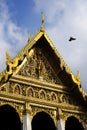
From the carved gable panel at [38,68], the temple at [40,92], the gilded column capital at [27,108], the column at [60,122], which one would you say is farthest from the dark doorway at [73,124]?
the gilded column capital at [27,108]

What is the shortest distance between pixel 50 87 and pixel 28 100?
1493 millimetres

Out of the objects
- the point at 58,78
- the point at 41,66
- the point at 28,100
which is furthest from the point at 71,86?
the point at 28,100

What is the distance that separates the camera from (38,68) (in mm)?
14758

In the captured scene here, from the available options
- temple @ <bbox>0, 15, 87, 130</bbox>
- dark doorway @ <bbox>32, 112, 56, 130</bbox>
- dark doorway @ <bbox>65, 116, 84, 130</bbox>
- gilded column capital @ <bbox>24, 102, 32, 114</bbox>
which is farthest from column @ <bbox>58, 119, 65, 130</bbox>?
gilded column capital @ <bbox>24, 102, 32, 114</bbox>

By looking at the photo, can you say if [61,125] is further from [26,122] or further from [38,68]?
[38,68]

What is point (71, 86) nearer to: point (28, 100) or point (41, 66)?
Result: point (41, 66)

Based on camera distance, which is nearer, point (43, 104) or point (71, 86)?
point (43, 104)

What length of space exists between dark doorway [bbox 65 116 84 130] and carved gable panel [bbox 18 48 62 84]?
5.48ft

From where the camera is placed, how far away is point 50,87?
14594mm

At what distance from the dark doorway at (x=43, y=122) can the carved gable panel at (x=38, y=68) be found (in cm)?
153

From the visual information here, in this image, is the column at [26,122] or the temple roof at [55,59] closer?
the column at [26,122]

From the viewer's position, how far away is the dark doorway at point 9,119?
13321mm

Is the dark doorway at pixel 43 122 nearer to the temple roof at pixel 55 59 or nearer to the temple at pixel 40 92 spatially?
the temple at pixel 40 92

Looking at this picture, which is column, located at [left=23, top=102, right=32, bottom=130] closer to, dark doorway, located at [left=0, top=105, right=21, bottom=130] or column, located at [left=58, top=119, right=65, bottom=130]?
dark doorway, located at [left=0, top=105, right=21, bottom=130]
